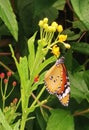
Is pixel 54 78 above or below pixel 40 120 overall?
above

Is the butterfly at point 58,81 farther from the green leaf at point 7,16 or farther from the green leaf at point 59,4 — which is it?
the green leaf at point 59,4

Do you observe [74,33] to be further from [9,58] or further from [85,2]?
[85,2]

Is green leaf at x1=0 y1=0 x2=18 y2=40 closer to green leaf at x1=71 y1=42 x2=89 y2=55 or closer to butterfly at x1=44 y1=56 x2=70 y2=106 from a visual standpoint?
butterfly at x1=44 y1=56 x2=70 y2=106

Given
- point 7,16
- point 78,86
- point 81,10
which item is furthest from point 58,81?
point 78,86

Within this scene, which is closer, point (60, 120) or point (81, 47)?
point (60, 120)

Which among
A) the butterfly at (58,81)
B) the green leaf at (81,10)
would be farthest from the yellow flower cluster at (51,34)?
the green leaf at (81,10)

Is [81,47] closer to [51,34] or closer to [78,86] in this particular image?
[78,86]
